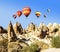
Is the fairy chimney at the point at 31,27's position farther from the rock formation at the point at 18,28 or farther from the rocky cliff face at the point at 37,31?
the rock formation at the point at 18,28

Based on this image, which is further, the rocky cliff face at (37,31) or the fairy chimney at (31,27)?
the fairy chimney at (31,27)

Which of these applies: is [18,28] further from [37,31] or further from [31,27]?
[37,31]

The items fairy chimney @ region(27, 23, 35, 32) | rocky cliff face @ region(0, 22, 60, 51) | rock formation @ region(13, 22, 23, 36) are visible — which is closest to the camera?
rocky cliff face @ region(0, 22, 60, 51)

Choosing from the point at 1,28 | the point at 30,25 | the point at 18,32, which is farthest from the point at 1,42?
the point at 30,25

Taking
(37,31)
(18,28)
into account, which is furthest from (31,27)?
(37,31)

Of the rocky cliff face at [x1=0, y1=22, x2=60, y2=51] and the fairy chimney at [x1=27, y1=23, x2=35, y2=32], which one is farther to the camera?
the fairy chimney at [x1=27, y1=23, x2=35, y2=32]

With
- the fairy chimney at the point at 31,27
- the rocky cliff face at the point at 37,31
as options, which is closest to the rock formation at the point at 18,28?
the rocky cliff face at the point at 37,31

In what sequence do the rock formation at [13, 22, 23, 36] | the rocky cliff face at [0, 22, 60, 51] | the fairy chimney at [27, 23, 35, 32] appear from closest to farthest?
the rocky cliff face at [0, 22, 60, 51] → the rock formation at [13, 22, 23, 36] → the fairy chimney at [27, 23, 35, 32]

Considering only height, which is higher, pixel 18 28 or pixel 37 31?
pixel 18 28

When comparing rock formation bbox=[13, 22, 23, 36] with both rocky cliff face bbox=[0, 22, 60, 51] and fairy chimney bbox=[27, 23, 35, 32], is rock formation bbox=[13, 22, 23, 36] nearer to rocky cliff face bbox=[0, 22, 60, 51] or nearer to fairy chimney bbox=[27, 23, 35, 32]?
rocky cliff face bbox=[0, 22, 60, 51]

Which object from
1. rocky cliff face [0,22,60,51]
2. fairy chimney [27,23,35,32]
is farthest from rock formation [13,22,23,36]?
fairy chimney [27,23,35,32]

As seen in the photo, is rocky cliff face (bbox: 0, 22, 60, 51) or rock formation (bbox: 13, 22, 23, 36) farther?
rock formation (bbox: 13, 22, 23, 36)

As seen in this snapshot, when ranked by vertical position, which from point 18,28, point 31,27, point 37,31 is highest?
point 31,27

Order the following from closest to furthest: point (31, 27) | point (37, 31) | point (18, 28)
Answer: point (37, 31) → point (18, 28) → point (31, 27)
